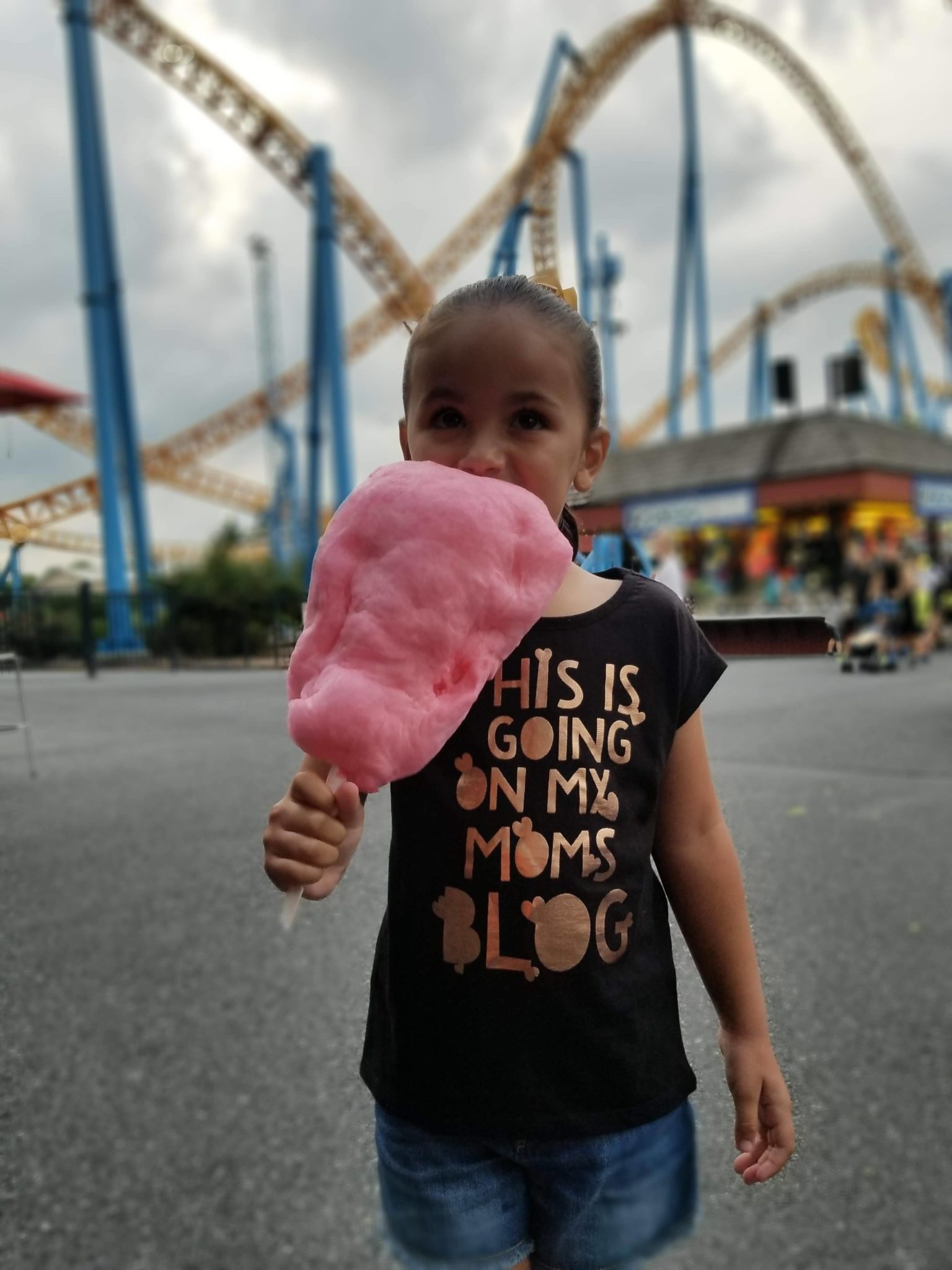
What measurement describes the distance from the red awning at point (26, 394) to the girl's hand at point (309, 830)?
0.46 m

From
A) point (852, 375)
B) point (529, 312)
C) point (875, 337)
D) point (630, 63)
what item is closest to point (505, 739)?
point (529, 312)

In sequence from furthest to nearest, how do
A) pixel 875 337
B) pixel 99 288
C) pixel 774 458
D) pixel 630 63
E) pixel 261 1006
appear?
1. pixel 875 337
2. pixel 630 63
3. pixel 774 458
4. pixel 261 1006
5. pixel 99 288

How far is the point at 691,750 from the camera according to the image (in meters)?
0.71

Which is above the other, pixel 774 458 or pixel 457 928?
pixel 774 458

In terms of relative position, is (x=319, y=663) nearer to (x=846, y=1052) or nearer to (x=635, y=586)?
(x=635, y=586)

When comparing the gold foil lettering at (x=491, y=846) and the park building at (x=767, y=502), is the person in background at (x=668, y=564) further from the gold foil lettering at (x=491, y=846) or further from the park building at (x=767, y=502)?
the gold foil lettering at (x=491, y=846)

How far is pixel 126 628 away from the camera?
1021mm

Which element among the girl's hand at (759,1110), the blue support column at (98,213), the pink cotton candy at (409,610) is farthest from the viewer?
the blue support column at (98,213)

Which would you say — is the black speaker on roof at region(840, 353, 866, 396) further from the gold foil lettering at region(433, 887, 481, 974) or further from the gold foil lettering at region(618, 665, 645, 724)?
the gold foil lettering at region(433, 887, 481, 974)

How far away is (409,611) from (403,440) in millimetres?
187

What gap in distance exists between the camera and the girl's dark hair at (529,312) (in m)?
0.59

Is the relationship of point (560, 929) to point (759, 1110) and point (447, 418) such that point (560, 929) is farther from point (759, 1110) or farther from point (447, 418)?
point (447, 418)

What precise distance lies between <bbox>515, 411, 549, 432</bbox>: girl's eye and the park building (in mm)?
111

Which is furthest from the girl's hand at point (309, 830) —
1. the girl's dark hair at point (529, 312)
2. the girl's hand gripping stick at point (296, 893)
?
the girl's dark hair at point (529, 312)
